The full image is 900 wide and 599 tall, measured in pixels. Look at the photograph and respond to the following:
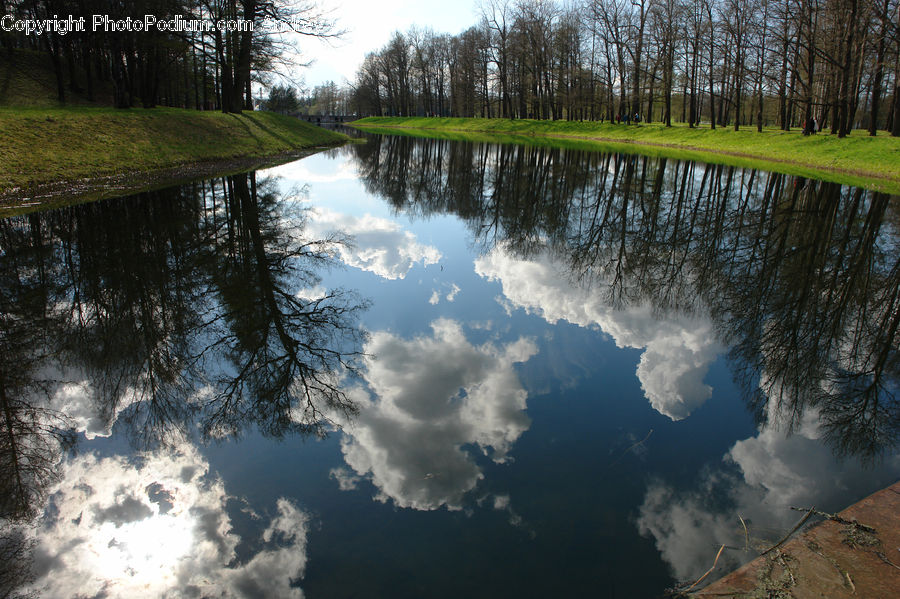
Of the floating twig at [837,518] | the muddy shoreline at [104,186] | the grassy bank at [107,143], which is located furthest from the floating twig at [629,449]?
the grassy bank at [107,143]

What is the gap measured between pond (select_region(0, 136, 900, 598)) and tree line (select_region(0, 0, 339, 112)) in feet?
71.9

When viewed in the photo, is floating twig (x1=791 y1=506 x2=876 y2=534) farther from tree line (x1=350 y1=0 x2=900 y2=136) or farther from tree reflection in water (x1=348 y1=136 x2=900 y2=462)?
tree line (x1=350 y1=0 x2=900 y2=136)

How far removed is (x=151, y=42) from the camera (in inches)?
1059

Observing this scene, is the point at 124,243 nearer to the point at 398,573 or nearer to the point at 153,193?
the point at 153,193

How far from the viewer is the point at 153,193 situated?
1491cm

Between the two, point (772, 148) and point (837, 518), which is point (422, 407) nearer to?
point (837, 518)

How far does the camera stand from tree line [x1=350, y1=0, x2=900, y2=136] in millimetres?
29734

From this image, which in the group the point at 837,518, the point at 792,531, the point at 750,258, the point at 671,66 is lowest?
the point at 792,531

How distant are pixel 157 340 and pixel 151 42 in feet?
95.2

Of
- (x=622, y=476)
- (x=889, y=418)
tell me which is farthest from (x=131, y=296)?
(x=889, y=418)

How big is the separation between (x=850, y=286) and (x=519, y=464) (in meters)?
7.63

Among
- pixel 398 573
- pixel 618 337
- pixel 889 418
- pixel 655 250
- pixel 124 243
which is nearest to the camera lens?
pixel 398 573

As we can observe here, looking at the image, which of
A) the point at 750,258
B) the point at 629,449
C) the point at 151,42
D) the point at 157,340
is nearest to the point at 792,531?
the point at 629,449

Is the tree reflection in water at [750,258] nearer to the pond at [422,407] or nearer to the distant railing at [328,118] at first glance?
the pond at [422,407]
